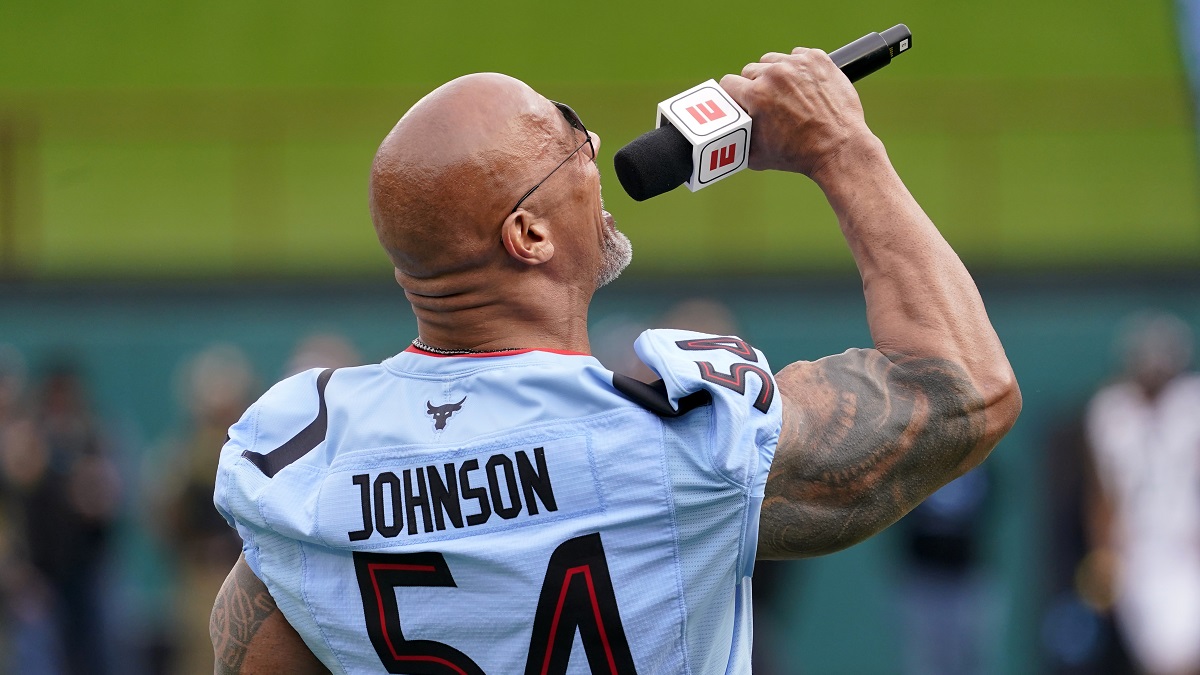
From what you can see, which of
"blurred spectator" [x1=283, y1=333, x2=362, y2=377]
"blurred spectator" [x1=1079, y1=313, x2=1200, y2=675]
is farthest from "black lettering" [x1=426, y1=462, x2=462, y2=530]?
"blurred spectator" [x1=1079, y1=313, x2=1200, y2=675]

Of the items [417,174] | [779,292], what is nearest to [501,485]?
[417,174]

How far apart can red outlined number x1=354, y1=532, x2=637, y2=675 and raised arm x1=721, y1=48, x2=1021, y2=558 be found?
0.83ft

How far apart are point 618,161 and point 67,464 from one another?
7165 mm

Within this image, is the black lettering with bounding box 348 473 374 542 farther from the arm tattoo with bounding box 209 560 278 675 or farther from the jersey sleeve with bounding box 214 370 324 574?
the arm tattoo with bounding box 209 560 278 675

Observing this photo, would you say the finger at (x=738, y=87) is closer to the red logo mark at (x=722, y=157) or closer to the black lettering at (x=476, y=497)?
the red logo mark at (x=722, y=157)

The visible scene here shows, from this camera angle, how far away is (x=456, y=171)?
2217 millimetres

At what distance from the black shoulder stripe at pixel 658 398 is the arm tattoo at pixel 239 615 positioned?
0.70m

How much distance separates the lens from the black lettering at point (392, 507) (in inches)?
86.7

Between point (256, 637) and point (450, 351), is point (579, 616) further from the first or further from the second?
point (256, 637)

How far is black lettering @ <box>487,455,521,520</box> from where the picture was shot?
2170 mm

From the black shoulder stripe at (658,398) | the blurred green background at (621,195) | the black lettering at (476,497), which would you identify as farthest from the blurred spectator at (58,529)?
the black shoulder stripe at (658,398)

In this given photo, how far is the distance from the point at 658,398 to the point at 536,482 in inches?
8.5

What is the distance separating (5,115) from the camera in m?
12.1

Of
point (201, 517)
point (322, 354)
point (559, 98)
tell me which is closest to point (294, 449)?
point (201, 517)
